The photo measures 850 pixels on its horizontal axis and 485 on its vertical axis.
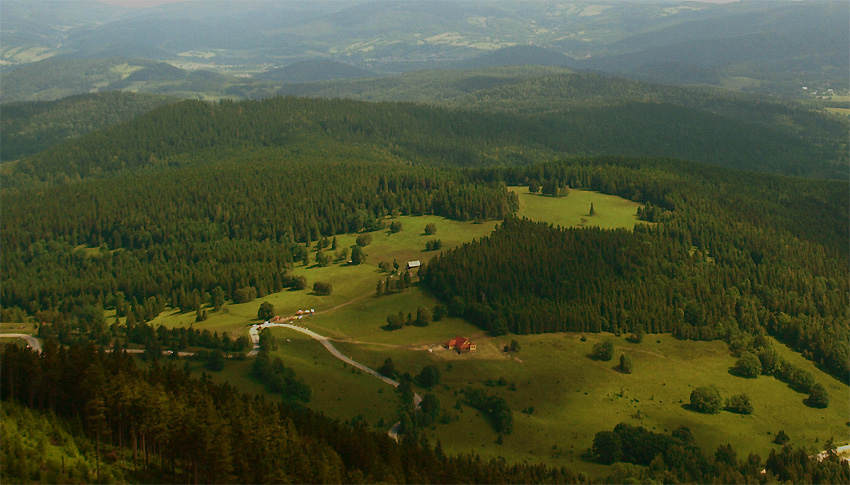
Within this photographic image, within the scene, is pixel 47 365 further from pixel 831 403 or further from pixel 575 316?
pixel 831 403

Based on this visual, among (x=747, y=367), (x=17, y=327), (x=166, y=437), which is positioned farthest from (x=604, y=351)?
(x=17, y=327)

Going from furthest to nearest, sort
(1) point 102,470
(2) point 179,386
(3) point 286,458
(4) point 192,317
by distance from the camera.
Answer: (4) point 192,317 → (2) point 179,386 → (3) point 286,458 → (1) point 102,470

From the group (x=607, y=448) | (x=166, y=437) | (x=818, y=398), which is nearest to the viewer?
(x=166, y=437)

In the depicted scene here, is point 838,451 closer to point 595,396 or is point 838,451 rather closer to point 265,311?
point 595,396

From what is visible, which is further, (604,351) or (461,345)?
(604,351)

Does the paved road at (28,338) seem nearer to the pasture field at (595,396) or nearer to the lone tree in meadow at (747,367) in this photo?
the pasture field at (595,396)

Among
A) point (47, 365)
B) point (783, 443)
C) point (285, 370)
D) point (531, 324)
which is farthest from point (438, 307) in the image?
point (47, 365)
